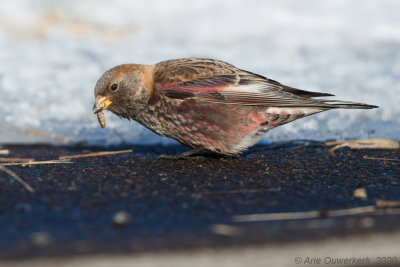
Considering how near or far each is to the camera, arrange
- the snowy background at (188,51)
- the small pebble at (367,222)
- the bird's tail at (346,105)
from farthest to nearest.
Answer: the snowy background at (188,51), the bird's tail at (346,105), the small pebble at (367,222)

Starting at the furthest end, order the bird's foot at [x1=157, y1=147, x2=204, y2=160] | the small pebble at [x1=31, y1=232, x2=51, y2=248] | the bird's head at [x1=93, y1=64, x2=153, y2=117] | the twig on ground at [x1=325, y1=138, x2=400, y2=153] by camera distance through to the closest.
Answer: the twig on ground at [x1=325, y1=138, x2=400, y2=153], the bird's head at [x1=93, y1=64, x2=153, y2=117], the bird's foot at [x1=157, y1=147, x2=204, y2=160], the small pebble at [x1=31, y1=232, x2=51, y2=248]

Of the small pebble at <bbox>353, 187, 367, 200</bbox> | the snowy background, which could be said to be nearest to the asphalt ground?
the small pebble at <bbox>353, 187, 367, 200</bbox>

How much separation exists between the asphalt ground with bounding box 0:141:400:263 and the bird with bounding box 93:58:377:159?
0.21m

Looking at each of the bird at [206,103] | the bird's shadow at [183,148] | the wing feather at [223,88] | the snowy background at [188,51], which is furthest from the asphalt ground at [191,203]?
the snowy background at [188,51]

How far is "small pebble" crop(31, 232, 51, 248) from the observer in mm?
2021

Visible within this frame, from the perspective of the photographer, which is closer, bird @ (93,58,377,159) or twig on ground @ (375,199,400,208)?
twig on ground @ (375,199,400,208)

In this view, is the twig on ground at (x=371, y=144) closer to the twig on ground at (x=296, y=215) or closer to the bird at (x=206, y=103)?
the bird at (x=206, y=103)

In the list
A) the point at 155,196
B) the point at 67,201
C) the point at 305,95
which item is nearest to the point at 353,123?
the point at 305,95

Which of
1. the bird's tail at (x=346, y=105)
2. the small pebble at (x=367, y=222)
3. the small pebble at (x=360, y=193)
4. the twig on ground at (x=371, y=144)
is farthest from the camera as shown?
the twig on ground at (x=371, y=144)

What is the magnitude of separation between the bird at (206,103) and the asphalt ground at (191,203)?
213 millimetres

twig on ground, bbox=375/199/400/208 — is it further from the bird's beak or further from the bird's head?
the bird's beak

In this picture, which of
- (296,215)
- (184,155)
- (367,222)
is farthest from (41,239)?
(184,155)

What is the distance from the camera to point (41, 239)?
207cm

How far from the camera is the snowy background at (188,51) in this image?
539 cm
